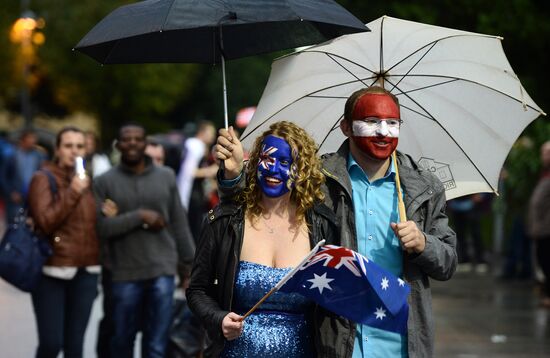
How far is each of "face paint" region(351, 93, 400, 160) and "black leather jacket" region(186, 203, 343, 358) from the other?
12.1 inches

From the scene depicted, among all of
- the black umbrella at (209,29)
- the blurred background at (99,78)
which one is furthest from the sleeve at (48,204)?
the blurred background at (99,78)

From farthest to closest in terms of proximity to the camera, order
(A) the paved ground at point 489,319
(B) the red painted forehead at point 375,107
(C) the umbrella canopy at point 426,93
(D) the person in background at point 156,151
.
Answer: (A) the paved ground at point 489,319 < (D) the person in background at point 156,151 < (C) the umbrella canopy at point 426,93 < (B) the red painted forehead at point 375,107

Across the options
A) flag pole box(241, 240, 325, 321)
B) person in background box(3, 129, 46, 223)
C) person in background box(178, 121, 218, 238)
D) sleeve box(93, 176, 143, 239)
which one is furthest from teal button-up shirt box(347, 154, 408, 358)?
person in background box(3, 129, 46, 223)

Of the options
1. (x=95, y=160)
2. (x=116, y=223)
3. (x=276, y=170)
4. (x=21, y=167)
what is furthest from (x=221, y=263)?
(x=21, y=167)

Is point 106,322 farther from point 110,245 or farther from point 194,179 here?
point 194,179

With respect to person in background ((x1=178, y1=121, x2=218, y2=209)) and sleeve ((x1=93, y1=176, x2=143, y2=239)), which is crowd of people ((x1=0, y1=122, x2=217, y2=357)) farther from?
person in background ((x1=178, y1=121, x2=218, y2=209))

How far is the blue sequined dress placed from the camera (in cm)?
468

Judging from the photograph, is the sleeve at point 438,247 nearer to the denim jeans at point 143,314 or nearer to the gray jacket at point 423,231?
the gray jacket at point 423,231

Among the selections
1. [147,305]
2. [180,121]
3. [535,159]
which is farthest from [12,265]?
[180,121]

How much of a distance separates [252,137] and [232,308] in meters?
1.10

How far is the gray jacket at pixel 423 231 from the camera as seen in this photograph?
4684mm

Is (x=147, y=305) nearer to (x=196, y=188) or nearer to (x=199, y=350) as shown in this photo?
(x=199, y=350)

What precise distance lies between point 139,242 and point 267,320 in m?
3.48

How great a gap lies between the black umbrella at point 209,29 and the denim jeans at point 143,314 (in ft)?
9.80
